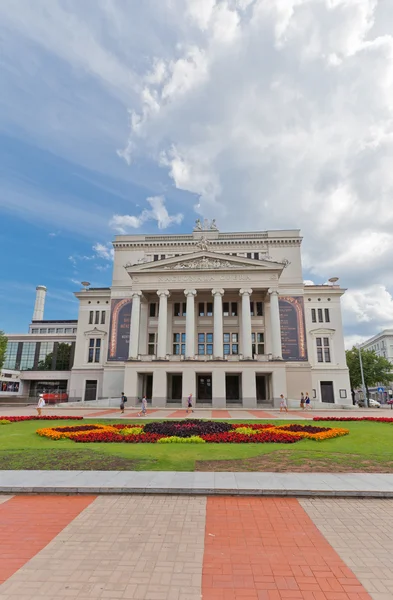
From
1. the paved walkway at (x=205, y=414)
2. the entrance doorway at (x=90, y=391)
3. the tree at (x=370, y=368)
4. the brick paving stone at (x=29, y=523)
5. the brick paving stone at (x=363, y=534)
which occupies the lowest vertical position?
the brick paving stone at (x=29, y=523)

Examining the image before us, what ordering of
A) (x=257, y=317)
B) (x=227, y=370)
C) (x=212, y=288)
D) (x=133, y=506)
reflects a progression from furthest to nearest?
(x=257, y=317) → (x=212, y=288) → (x=227, y=370) → (x=133, y=506)

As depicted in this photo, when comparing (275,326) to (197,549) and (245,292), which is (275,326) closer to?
(245,292)

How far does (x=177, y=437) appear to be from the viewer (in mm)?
15141

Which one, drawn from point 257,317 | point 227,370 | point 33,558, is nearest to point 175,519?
point 33,558

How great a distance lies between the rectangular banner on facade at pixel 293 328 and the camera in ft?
152

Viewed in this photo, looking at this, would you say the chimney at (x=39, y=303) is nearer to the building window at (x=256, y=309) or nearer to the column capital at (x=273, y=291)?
the building window at (x=256, y=309)

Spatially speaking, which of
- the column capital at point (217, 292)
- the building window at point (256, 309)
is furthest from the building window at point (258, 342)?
the column capital at point (217, 292)

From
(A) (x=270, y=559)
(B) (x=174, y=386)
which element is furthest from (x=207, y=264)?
(A) (x=270, y=559)

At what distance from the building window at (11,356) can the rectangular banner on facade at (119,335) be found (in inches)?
1288

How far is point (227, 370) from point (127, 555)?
36255 mm

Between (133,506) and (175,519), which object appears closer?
(175,519)

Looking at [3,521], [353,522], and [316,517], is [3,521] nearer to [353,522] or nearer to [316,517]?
[316,517]

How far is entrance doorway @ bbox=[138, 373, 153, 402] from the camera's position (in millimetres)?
43659

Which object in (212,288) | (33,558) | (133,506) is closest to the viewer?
(33,558)
